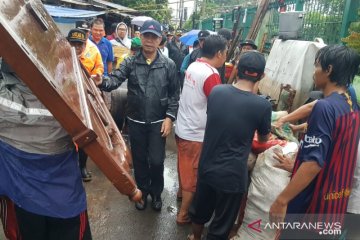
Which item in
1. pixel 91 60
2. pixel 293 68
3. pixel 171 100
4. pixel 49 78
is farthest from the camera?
pixel 293 68

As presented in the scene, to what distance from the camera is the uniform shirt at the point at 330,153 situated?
70.6 inches

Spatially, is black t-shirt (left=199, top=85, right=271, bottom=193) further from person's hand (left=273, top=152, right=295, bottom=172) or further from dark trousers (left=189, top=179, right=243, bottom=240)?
person's hand (left=273, top=152, right=295, bottom=172)

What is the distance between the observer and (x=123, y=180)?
145 cm

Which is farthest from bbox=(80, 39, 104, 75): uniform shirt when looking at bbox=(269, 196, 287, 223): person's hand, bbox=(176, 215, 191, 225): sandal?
bbox=(269, 196, 287, 223): person's hand

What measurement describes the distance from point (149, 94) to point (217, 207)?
52.2 inches

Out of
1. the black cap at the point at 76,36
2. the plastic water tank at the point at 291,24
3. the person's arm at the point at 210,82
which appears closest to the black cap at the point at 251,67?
the person's arm at the point at 210,82

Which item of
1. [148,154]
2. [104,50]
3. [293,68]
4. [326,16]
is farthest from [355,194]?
[104,50]

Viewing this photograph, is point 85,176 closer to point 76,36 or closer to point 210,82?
point 76,36

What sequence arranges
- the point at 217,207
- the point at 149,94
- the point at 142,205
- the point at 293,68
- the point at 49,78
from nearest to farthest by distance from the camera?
the point at 49,78
the point at 217,207
the point at 149,94
the point at 142,205
the point at 293,68

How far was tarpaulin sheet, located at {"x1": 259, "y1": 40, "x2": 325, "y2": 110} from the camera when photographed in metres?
4.30

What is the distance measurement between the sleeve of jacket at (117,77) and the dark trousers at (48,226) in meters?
1.50

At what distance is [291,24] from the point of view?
532cm

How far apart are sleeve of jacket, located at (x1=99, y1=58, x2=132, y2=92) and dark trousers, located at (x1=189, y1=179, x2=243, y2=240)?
130 centimetres

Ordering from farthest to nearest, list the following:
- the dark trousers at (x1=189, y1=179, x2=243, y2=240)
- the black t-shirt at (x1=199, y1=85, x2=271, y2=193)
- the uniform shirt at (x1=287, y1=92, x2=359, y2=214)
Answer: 1. the dark trousers at (x1=189, y1=179, x2=243, y2=240)
2. the black t-shirt at (x1=199, y1=85, x2=271, y2=193)
3. the uniform shirt at (x1=287, y1=92, x2=359, y2=214)
